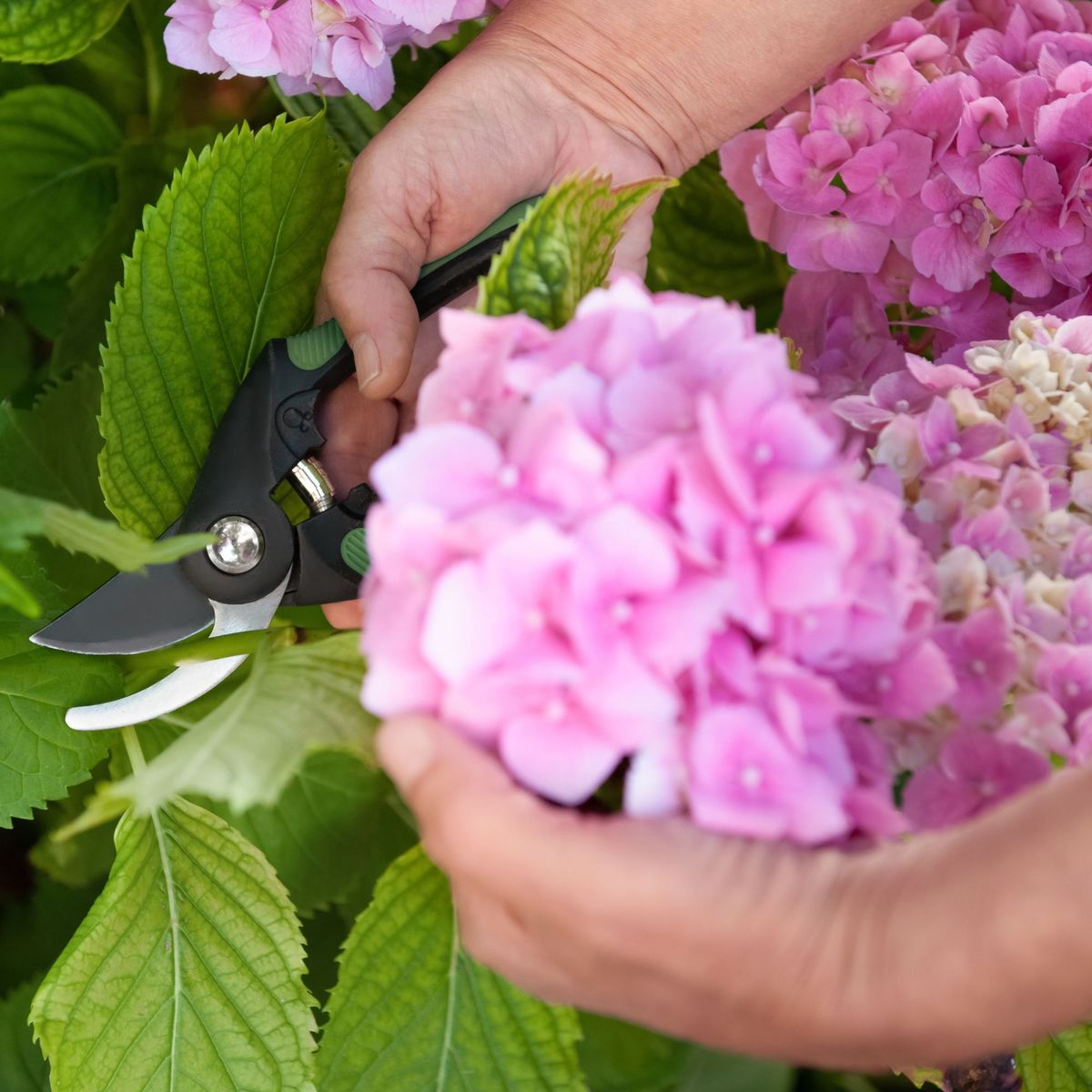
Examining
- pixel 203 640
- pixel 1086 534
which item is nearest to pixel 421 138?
pixel 203 640

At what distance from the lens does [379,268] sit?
604 millimetres

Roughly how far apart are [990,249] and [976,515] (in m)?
0.25

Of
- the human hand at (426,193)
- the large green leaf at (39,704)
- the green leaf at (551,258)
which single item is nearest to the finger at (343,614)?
the human hand at (426,193)

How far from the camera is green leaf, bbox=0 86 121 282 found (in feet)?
2.93

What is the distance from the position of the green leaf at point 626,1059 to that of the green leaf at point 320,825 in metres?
0.22

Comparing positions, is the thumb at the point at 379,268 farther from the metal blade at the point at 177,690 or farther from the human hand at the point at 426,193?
the metal blade at the point at 177,690

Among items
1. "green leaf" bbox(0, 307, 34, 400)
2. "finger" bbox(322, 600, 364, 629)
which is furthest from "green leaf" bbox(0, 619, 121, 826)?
"green leaf" bbox(0, 307, 34, 400)

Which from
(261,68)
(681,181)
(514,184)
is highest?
(261,68)

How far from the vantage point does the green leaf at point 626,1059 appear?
817 millimetres

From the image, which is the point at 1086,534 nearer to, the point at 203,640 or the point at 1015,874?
the point at 1015,874

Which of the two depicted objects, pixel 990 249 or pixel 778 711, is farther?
pixel 990 249

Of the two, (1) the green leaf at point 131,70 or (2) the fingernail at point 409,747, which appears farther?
(1) the green leaf at point 131,70

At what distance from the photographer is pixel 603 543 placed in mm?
318

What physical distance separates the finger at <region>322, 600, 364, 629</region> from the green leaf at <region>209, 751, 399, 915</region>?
6.4 inches
